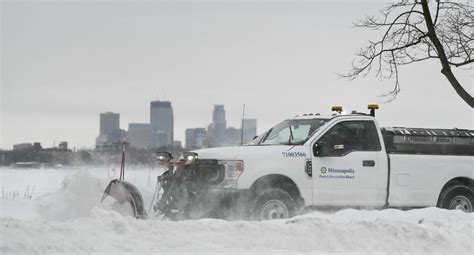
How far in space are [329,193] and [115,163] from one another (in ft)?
19.4

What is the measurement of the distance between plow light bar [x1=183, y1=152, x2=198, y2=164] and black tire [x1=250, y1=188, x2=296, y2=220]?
1.09 meters

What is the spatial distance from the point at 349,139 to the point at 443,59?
752cm

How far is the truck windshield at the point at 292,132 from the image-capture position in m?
10.5

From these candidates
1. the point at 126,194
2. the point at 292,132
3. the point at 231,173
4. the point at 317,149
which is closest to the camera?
the point at 126,194

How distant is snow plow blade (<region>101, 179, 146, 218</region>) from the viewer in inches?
373

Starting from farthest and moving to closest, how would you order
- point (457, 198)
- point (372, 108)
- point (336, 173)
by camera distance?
point (457, 198) → point (372, 108) → point (336, 173)

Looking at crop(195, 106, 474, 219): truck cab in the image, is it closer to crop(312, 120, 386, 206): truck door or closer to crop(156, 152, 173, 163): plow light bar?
crop(312, 120, 386, 206): truck door

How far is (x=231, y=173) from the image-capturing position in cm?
972

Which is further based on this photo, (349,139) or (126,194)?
(349,139)

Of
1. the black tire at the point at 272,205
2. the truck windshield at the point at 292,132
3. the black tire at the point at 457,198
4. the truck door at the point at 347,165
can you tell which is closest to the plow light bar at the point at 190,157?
the black tire at the point at 272,205

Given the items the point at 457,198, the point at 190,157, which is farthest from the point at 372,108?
the point at 190,157

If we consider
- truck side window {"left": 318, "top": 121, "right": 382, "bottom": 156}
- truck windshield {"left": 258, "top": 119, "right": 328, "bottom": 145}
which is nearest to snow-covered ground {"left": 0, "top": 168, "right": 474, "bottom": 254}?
truck side window {"left": 318, "top": 121, "right": 382, "bottom": 156}

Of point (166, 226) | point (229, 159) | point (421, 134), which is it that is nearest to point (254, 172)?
point (229, 159)

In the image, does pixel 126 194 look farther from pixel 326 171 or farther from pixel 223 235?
pixel 326 171
